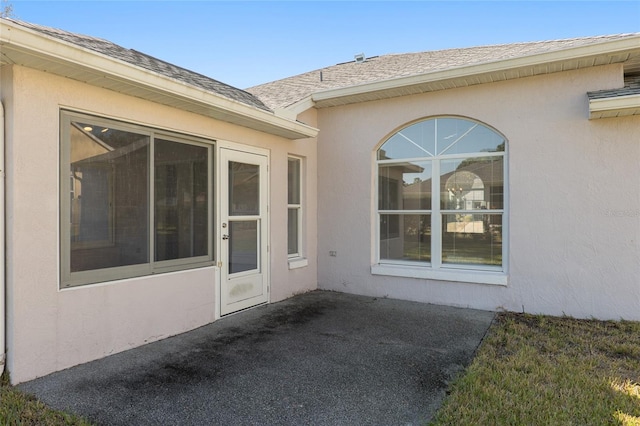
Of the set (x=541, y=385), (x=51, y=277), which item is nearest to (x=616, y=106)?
(x=541, y=385)

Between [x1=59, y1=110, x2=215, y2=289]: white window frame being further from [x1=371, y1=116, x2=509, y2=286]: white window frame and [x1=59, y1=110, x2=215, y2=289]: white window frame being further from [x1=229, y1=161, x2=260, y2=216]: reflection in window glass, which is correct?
[x1=371, y1=116, x2=509, y2=286]: white window frame

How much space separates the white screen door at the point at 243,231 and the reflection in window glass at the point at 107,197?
1227 millimetres

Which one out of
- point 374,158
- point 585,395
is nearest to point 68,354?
point 585,395

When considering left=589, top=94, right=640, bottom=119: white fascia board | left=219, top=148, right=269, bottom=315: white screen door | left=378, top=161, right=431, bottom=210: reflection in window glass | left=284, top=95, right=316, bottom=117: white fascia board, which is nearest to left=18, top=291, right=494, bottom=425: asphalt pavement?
left=219, top=148, right=269, bottom=315: white screen door

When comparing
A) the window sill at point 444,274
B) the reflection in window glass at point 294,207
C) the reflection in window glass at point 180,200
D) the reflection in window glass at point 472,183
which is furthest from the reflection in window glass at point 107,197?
the reflection in window glass at point 472,183

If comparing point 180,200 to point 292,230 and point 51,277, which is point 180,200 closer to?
point 51,277

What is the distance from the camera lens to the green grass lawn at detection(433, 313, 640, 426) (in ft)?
9.18

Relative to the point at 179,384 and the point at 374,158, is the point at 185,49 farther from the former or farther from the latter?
the point at 179,384

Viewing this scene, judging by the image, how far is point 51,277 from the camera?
11.5 ft

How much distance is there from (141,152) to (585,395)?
5.02 metres

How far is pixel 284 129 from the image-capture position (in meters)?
6.00

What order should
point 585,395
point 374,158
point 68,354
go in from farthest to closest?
point 374,158 → point 68,354 → point 585,395

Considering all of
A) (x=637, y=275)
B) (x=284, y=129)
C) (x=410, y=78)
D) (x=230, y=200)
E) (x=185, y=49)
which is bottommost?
(x=637, y=275)

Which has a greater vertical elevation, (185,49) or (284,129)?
(185,49)
